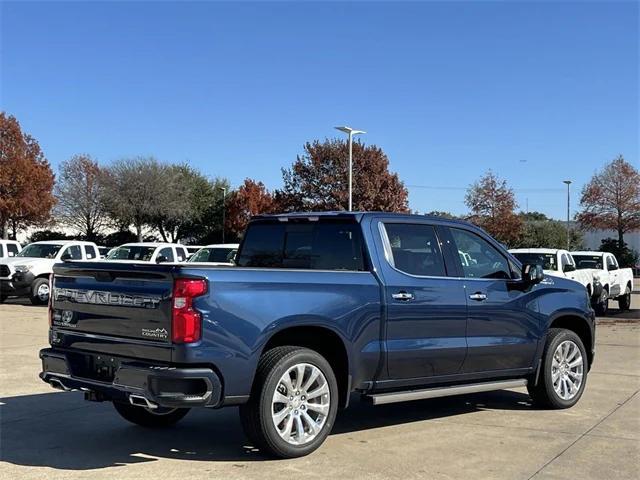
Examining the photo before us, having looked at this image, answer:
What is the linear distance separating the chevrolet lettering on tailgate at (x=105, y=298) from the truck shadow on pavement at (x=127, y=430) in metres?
1.23

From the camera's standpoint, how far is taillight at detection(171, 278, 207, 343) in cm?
509

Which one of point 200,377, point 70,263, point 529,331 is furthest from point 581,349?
point 70,263

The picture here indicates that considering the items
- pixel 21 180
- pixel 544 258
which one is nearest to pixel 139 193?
pixel 21 180

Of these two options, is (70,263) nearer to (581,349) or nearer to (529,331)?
(529,331)

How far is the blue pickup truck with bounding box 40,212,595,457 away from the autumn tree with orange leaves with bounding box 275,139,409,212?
141 feet

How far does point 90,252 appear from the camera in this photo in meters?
23.2

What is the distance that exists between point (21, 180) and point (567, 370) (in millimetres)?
44584

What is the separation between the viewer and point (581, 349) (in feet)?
26.3

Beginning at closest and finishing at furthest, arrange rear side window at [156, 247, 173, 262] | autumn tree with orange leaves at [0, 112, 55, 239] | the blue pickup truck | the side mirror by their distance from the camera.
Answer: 1. the blue pickup truck
2. the side mirror
3. rear side window at [156, 247, 173, 262]
4. autumn tree with orange leaves at [0, 112, 55, 239]

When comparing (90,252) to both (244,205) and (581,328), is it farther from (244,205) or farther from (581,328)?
(244,205)

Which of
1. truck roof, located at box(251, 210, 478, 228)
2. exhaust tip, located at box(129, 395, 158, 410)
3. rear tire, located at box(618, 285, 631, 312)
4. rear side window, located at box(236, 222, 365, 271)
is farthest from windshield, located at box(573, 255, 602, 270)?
exhaust tip, located at box(129, 395, 158, 410)

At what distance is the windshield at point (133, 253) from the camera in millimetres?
23422

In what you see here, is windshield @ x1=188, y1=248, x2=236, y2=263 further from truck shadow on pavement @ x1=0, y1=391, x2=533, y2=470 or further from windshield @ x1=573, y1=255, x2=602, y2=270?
truck shadow on pavement @ x1=0, y1=391, x2=533, y2=470

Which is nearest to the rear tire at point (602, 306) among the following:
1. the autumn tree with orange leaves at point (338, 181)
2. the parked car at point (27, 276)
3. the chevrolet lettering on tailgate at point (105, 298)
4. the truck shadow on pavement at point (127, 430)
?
the truck shadow on pavement at point (127, 430)
